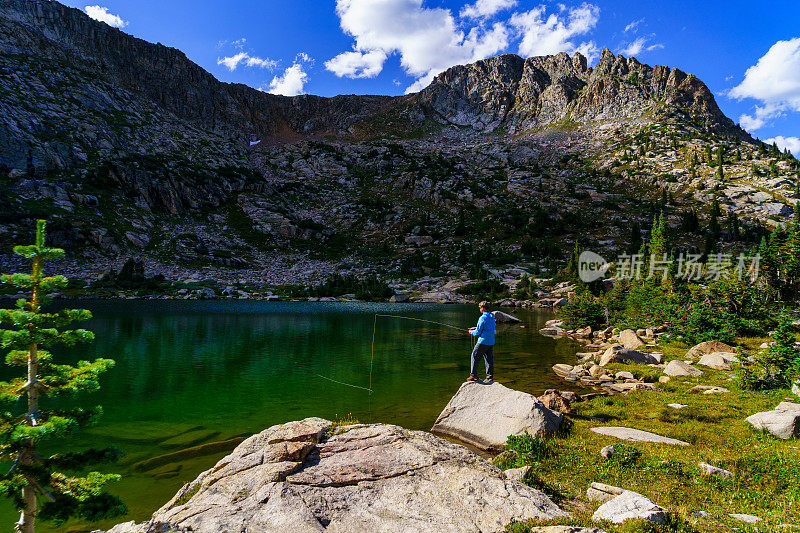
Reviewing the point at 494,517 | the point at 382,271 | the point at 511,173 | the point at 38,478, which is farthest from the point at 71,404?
the point at 511,173

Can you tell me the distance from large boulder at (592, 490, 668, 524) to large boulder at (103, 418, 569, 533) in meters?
0.78

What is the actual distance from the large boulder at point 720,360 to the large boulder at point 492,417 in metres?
15.3

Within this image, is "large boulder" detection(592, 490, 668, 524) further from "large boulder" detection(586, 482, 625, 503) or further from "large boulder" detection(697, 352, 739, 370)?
"large boulder" detection(697, 352, 739, 370)

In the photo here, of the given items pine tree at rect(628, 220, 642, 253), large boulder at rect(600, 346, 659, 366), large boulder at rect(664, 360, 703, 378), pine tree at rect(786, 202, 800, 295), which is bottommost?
large boulder at rect(600, 346, 659, 366)

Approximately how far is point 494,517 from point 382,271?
4201 inches

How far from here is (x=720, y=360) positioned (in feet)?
69.0

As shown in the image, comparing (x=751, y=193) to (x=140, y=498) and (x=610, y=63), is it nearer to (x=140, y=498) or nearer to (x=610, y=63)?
(x=610, y=63)

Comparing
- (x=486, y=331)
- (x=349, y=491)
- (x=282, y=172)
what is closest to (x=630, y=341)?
(x=486, y=331)

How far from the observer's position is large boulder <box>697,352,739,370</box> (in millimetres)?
20434

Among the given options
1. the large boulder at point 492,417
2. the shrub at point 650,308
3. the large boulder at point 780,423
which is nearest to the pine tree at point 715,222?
the shrub at point 650,308

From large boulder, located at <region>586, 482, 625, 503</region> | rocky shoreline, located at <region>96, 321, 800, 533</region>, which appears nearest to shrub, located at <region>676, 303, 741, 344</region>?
rocky shoreline, located at <region>96, 321, 800, 533</region>

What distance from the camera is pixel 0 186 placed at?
9012 centimetres

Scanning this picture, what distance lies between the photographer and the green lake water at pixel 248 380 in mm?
13281

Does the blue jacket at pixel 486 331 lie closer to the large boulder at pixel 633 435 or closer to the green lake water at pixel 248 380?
the green lake water at pixel 248 380
